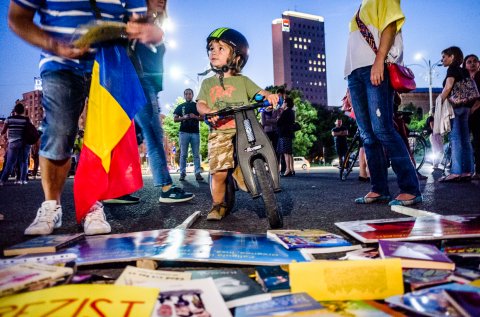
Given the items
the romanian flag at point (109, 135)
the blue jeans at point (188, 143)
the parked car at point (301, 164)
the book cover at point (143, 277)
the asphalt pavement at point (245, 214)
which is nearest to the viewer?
the book cover at point (143, 277)

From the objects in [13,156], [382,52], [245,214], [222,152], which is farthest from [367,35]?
[13,156]

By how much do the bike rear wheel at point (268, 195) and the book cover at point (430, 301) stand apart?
3.95 ft

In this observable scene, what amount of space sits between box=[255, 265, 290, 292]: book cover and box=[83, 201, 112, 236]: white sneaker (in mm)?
1373

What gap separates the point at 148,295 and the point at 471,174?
5.95m

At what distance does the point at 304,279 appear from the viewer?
39.9 inches

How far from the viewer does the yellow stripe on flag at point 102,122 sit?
226 centimetres

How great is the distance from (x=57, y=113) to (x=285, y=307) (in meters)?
2.09

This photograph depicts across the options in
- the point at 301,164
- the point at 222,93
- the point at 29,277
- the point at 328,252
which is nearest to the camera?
the point at 29,277

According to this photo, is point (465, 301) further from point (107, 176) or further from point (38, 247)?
point (107, 176)

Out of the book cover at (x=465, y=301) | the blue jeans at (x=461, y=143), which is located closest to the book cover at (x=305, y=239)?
the book cover at (x=465, y=301)

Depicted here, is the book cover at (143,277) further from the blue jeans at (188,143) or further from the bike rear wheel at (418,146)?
the blue jeans at (188,143)

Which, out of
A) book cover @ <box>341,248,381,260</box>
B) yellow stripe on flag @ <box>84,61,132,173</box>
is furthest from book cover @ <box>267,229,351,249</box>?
yellow stripe on flag @ <box>84,61,132,173</box>

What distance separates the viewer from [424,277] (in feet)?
3.48

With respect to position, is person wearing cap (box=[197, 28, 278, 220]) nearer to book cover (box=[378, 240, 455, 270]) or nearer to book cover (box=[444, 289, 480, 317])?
book cover (box=[378, 240, 455, 270])
